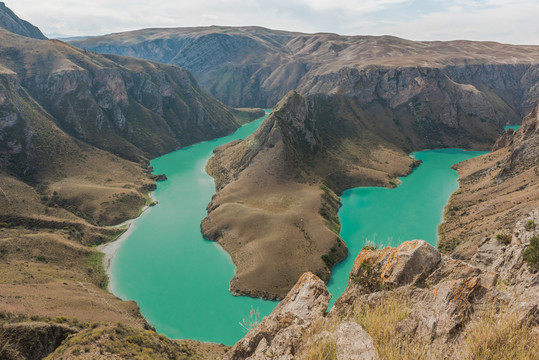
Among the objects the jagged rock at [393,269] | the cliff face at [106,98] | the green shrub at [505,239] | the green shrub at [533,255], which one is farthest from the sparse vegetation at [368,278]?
the cliff face at [106,98]

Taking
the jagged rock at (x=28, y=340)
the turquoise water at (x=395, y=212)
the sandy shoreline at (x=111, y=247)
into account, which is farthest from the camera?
the turquoise water at (x=395, y=212)

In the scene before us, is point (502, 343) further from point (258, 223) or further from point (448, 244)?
point (258, 223)

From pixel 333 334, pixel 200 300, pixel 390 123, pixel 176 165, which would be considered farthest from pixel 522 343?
pixel 390 123

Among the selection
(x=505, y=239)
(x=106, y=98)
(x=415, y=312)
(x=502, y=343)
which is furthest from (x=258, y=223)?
(x=106, y=98)

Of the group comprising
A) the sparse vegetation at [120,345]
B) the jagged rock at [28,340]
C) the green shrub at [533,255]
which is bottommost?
the green shrub at [533,255]

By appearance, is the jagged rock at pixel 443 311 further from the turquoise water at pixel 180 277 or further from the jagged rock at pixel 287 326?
the turquoise water at pixel 180 277
